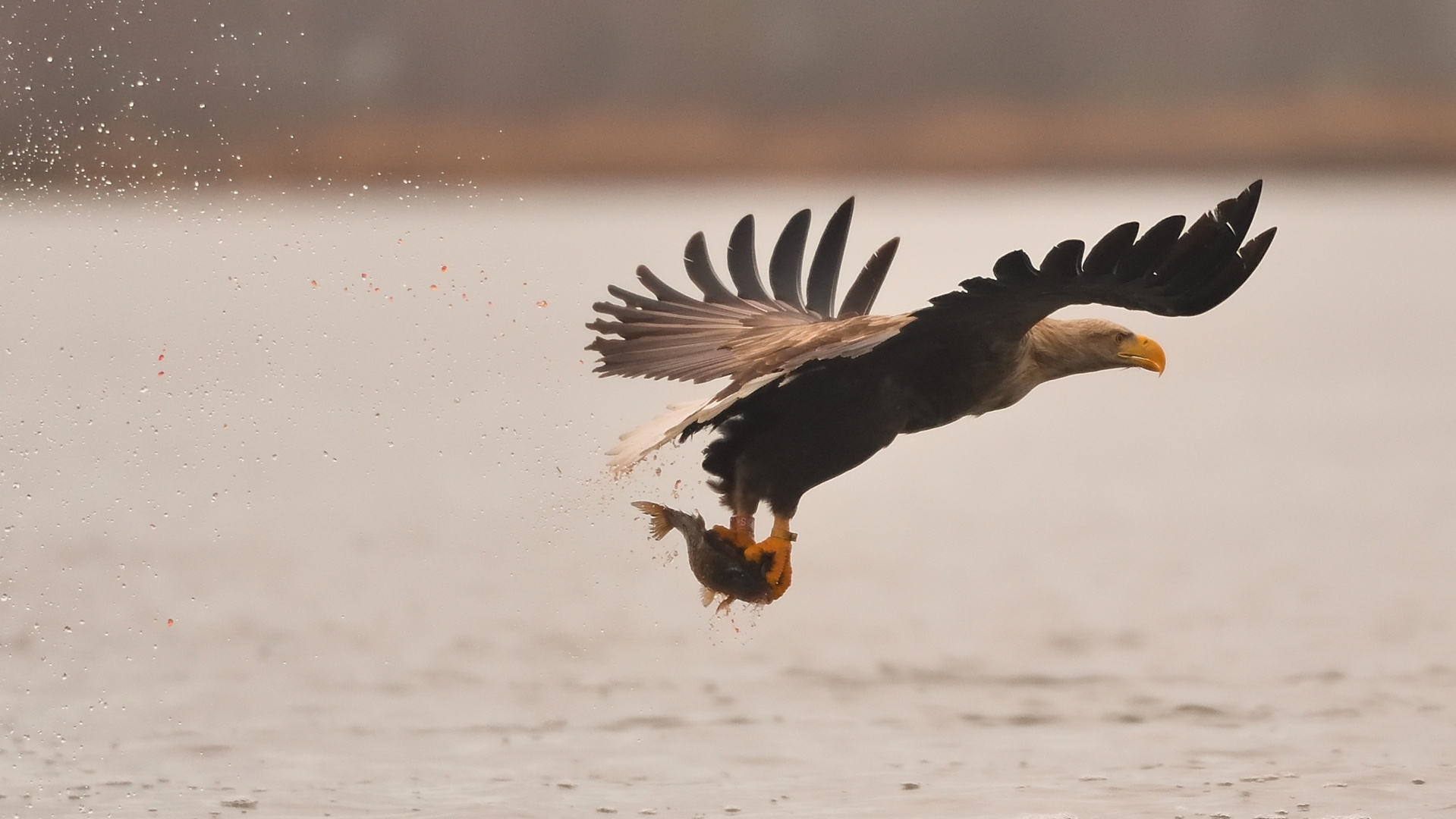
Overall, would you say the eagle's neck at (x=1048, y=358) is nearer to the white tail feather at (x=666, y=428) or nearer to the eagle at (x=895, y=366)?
the eagle at (x=895, y=366)

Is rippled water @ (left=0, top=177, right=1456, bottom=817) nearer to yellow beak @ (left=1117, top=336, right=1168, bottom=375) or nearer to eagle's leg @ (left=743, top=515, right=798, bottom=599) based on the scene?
eagle's leg @ (left=743, top=515, right=798, bottom=599)

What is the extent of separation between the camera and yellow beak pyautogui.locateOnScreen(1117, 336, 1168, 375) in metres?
6.99

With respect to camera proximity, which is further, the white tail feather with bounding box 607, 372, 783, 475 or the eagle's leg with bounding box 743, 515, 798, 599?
the eagle's leg with bounding box 743, 515, 798, 599

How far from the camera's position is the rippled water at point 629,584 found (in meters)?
8.16

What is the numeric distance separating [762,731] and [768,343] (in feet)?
7.42

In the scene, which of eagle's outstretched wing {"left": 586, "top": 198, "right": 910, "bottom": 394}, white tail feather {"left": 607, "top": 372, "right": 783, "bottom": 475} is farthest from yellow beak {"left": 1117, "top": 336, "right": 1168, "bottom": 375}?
white tail feather {"left": 607, "top": 372, "right": 783, "bottom": 475}

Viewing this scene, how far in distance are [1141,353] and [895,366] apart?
0.90 metres

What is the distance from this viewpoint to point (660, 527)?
22.6ft

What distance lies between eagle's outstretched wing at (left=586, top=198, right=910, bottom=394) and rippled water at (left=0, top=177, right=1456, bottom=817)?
1.84ft

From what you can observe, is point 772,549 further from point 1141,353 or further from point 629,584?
point 629,584

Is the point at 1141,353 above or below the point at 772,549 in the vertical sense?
above

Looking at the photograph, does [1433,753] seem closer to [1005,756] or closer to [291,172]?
[1005,756]

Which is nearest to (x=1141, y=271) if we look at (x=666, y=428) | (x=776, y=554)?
(x=776, y=554)

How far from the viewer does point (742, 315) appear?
7832 mm
